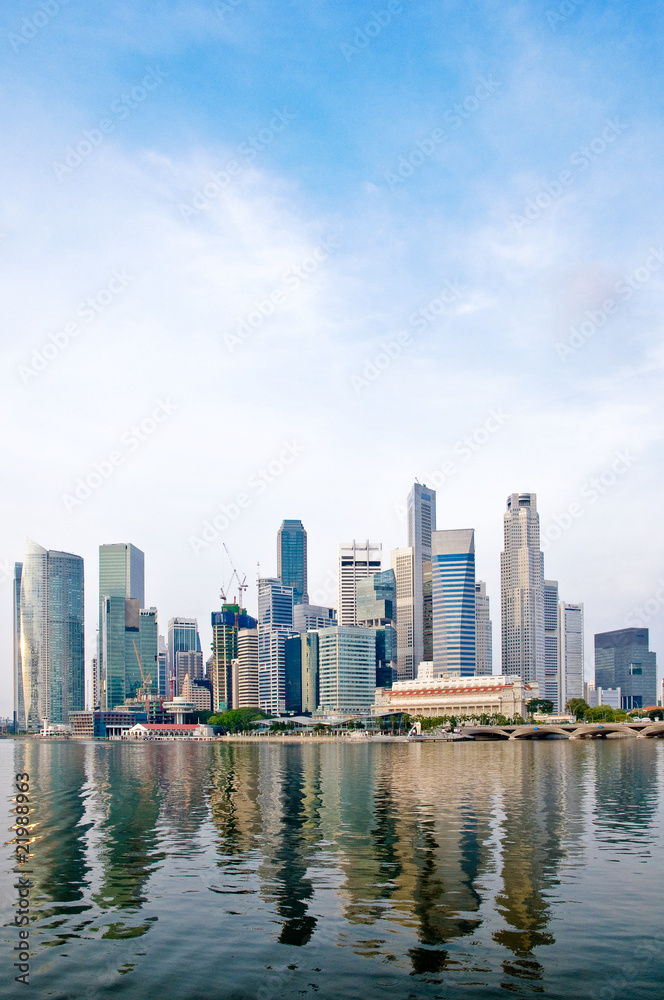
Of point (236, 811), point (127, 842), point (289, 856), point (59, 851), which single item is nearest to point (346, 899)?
point (289, 856)

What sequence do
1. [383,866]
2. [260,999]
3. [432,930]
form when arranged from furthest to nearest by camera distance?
[383,866] < [432,930] < [260,999]

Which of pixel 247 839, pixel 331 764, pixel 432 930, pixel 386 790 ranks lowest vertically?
pixel 331 764

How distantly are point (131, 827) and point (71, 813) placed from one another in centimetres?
1274

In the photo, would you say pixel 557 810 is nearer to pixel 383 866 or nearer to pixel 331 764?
pixel 383 866

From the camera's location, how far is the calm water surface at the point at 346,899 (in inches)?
1233

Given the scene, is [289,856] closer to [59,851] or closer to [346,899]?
[346,899]

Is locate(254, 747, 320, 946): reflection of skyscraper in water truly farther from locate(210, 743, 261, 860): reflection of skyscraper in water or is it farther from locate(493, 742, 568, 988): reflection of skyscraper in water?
locate(493, 742, 568, 988): reflection of skyscraper in water

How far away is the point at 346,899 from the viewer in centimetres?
4191

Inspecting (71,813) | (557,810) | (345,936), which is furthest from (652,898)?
(71,813)

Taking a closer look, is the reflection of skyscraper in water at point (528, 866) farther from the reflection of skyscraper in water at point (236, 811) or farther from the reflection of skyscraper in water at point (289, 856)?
the reflection of skyscraper in water at point (236, 811)

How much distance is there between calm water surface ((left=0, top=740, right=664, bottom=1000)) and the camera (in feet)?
103

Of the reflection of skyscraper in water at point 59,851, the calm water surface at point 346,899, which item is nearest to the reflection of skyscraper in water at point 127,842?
the calm water surface at point 346,899

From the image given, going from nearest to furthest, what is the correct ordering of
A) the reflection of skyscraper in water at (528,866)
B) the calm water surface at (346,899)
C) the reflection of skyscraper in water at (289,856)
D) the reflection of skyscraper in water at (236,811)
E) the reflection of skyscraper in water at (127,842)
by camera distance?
1. the calm water surface at (346,899)
2. the reflection of skyscraper in water at (528,866)
3. the reflection of skyscraper in water at (289,856)
4. the reflection of skyscraper in water at (127,842)
5. the reflection of skyscraper in water at (236,811)

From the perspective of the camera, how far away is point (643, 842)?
58250 mm
